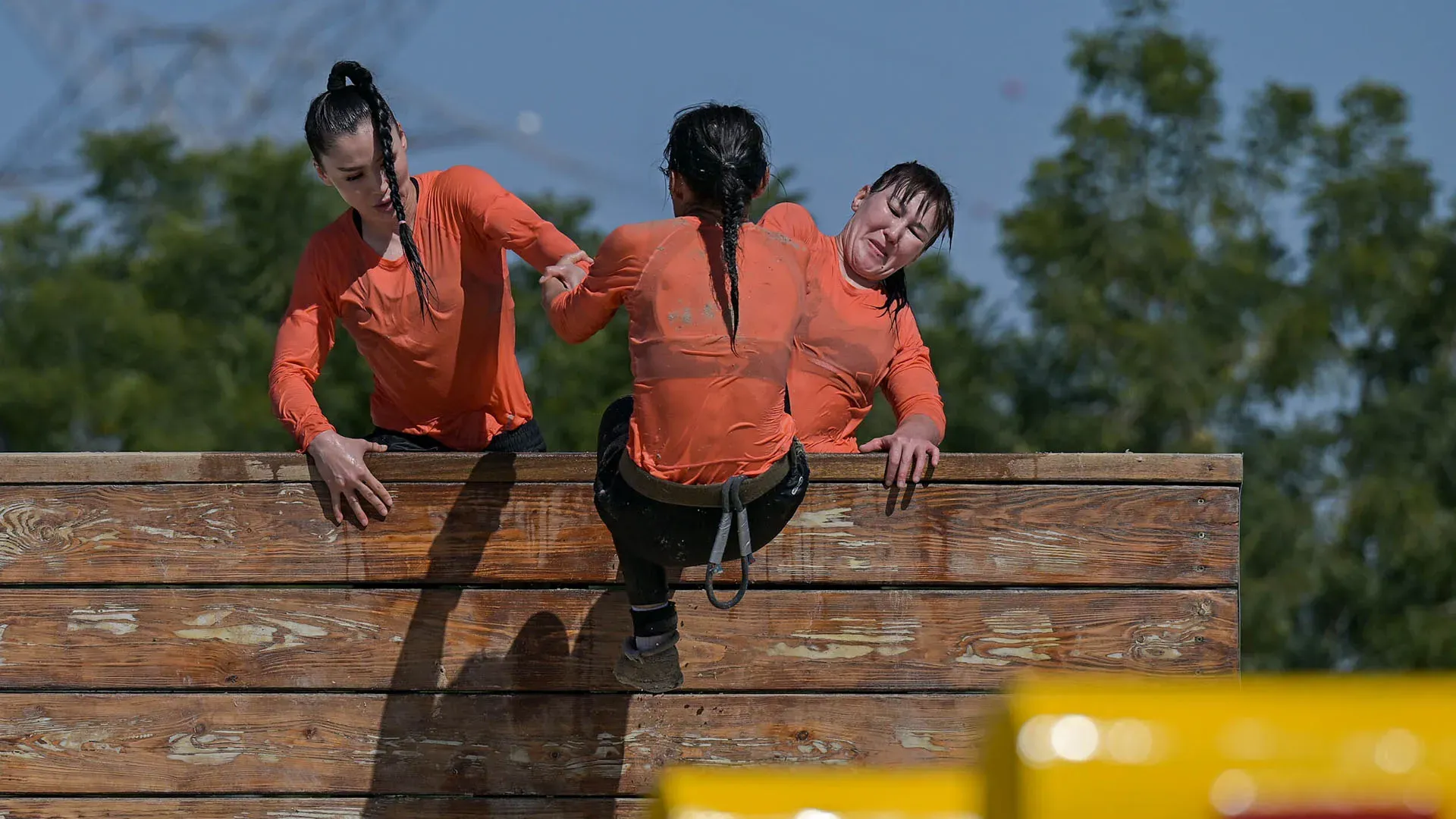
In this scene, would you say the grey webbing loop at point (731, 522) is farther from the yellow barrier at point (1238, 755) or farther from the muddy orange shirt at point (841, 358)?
the yellow barrier at point (1238, 755)

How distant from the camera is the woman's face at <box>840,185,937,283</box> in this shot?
13.5ft

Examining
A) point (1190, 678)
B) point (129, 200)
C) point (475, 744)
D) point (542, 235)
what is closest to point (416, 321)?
point (542, 235)

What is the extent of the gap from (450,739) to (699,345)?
123 centimetres

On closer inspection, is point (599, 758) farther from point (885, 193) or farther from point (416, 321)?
point (885, 193)

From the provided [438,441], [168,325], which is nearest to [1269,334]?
[168,325]

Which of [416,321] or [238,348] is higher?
[238,348]

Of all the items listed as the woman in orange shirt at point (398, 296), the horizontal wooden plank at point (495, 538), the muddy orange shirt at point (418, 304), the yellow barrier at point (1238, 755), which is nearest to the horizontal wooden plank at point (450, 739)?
the horizontal wooden plank at point (495, 538)

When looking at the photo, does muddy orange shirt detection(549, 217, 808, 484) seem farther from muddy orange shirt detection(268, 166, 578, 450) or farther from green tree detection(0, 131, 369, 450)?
green tree detection(0, 131, 369, 450)

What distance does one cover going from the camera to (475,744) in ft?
12.3

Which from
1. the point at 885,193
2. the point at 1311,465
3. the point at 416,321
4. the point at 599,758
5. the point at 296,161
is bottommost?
the point at 599,758

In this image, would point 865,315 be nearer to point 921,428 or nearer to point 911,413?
point 911,413

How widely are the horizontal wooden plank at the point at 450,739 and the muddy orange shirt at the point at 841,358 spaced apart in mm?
726

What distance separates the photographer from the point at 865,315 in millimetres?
4191

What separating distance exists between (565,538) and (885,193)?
1.20 meters
